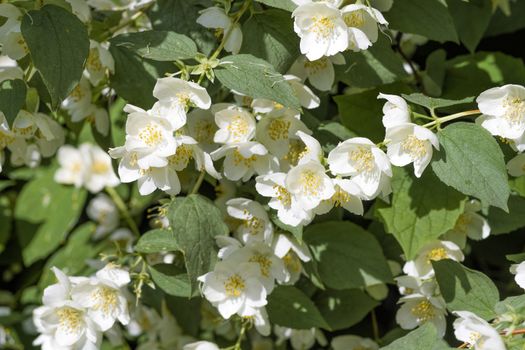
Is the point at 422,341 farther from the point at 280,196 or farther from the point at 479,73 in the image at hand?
the point at 479,73

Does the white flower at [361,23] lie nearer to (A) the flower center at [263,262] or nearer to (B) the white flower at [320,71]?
(B) the white flower at [320,71]

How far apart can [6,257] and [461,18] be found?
79.9 inches

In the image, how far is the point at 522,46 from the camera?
9.24ft

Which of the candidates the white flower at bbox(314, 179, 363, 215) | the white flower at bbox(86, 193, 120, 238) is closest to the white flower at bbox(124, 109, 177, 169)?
the white flower at bbox(314, 179, 363, 215)

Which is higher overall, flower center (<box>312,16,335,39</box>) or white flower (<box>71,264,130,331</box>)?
flower center (<box>312,16,335,39</box>)

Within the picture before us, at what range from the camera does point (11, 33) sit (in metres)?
1.96

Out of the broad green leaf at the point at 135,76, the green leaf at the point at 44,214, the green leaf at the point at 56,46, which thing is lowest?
the green leaf at the point at 44,214

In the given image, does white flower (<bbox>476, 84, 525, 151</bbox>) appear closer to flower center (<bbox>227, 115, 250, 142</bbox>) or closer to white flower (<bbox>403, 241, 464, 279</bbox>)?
white flower (<bbox>403, 241, 464, 279</bbox>)

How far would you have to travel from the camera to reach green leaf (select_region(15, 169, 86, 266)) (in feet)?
9.95

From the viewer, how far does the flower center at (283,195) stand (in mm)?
1850

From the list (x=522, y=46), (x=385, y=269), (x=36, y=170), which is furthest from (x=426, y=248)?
(x=36, y=170)

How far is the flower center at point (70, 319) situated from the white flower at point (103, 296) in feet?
0.08

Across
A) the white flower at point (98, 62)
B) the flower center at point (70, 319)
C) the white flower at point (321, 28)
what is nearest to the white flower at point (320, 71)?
the white flower at point (321, 28)

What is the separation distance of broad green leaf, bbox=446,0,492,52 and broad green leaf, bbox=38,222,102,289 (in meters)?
1.42
